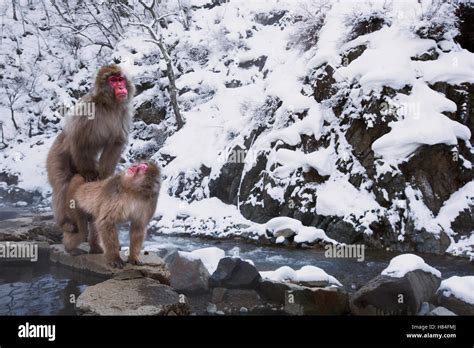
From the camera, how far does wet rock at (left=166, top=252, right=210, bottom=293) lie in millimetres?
2662

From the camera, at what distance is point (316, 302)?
2.54 meters

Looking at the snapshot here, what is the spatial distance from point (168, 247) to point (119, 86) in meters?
2.04

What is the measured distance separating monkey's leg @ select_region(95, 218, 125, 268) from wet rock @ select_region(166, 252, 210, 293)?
1.96 ft

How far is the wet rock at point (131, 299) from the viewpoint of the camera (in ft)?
6.57

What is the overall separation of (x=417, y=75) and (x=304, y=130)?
127 cm

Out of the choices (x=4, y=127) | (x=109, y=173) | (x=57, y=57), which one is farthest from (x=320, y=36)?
A: (x=109, y=173)

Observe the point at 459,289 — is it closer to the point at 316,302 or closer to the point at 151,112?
the point at 316,302

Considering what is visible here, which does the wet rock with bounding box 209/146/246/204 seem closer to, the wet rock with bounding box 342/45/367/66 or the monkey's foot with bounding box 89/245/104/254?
the wet rock with bounding box 342/45/367/66

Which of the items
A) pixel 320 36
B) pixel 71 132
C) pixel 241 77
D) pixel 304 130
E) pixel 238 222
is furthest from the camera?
pixel 241 77

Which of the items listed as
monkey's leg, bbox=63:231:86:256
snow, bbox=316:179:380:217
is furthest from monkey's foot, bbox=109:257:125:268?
snow, bbox=316:179:380:217

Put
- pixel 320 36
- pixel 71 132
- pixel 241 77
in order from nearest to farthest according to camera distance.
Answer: pixel 71 132 → pixel 320 36 → pixel 241 77

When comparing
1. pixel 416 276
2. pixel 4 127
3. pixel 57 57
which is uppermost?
pixel 57 57

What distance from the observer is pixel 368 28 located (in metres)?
5.07
